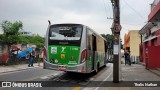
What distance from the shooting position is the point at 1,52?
3406 cm

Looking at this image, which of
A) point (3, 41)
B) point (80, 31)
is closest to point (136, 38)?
point (3, 41)

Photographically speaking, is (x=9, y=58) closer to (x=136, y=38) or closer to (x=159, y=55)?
(x=159, y=55)

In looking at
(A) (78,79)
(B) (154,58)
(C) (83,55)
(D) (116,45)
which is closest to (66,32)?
(C) (83,55)

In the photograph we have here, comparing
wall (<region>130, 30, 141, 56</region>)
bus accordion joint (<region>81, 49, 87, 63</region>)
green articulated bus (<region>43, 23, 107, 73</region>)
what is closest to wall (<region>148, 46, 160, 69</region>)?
green articulated bus (<region>43, 23, 107, 73</region>)

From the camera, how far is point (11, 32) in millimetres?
36906

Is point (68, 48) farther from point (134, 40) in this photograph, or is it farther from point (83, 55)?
point (134, 40)

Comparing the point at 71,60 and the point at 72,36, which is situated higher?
the point at 72,36

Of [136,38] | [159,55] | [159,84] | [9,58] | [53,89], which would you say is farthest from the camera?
[136,38]

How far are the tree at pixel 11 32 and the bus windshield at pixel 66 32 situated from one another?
18235 mm

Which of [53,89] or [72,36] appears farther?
[72,36]

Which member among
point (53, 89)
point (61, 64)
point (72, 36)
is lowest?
point (53, 89)

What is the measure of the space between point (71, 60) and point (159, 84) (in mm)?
4675

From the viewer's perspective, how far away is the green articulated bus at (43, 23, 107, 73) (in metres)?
17.9

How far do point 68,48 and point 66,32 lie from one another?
93 centimetres
